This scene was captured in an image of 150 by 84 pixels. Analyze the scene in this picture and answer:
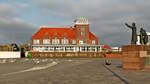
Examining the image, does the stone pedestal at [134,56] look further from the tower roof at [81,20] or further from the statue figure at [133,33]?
the tower roof at [81,20]

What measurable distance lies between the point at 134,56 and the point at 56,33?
270ft

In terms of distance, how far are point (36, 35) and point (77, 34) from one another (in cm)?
1730

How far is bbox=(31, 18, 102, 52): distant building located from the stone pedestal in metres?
71.5

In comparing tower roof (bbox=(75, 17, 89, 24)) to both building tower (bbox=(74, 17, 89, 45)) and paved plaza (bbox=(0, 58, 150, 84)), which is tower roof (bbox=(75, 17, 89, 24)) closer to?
building tower (bbox=(74, 17, 89, 45))

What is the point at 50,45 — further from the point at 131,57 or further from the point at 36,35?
the point at 131,57

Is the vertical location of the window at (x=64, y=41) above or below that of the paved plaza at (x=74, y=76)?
above

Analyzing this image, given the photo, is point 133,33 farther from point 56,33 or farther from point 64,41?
point 56,33

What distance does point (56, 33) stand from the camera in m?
104

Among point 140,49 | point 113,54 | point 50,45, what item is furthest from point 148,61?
point 50,45

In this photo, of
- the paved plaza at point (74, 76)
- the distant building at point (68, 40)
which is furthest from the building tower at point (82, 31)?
the paved plaza at point (74, 76)

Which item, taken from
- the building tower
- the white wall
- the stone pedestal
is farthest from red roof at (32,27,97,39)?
the stone pedestal

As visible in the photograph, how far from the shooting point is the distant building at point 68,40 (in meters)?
96.3

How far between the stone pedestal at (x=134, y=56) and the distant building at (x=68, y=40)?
7152 centimetres

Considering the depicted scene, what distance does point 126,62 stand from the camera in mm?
24000
